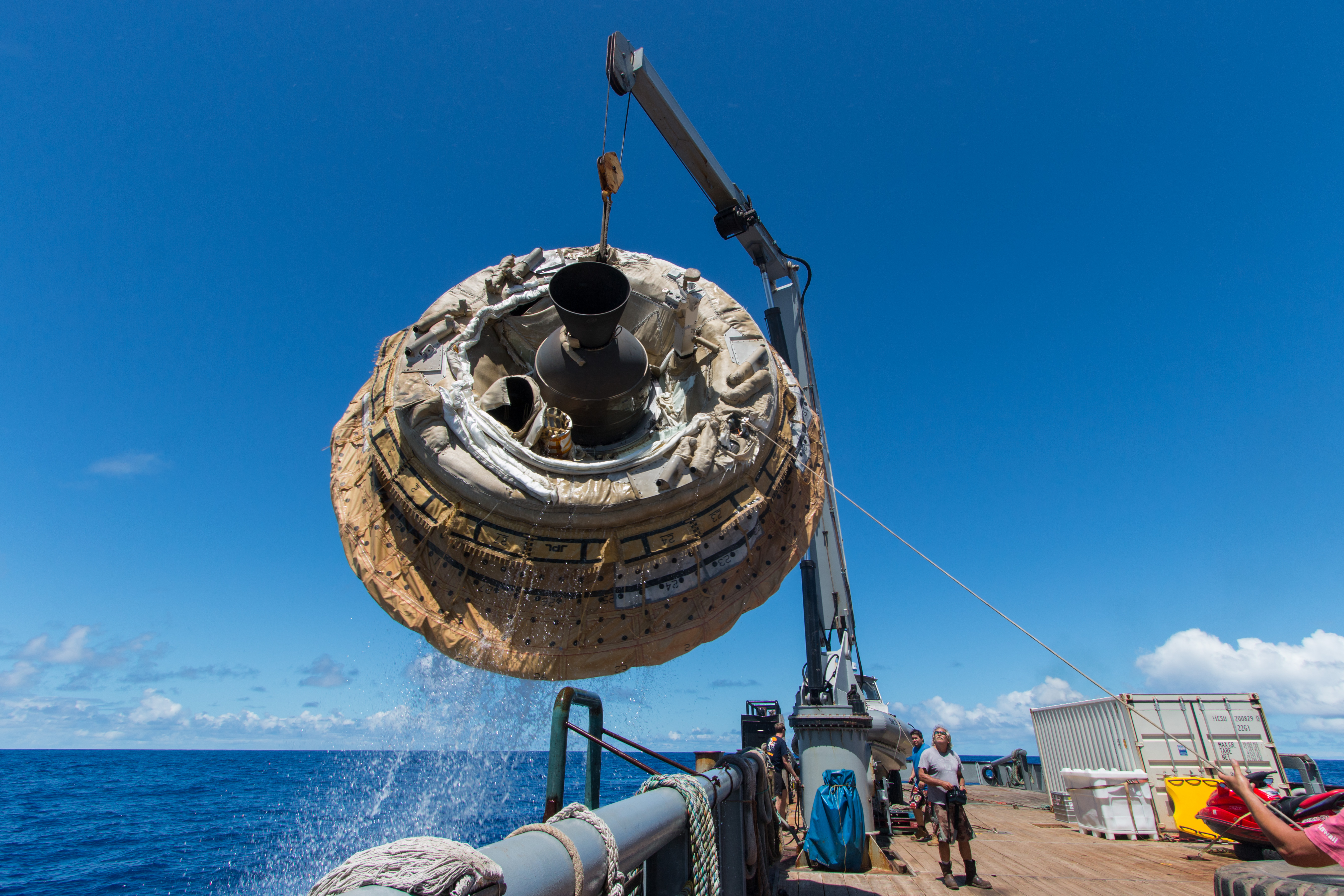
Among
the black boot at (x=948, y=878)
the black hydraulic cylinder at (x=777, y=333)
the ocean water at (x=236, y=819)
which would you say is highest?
the black hydraulic cylinder at (x=777, y=333)

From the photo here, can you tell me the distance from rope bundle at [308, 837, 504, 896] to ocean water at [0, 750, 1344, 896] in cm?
139

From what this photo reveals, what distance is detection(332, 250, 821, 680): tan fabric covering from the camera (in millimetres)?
3299

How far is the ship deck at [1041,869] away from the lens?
6137 mm

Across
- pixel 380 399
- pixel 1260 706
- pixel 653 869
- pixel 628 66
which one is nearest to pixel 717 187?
pixel 628 66

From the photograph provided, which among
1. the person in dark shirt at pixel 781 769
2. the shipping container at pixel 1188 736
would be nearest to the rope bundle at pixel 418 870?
the person in dark shirt at pixel 781 769

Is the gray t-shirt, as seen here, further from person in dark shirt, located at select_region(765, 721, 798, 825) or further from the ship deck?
person in dark shirt, located at select_region(765, 721, 798, 825)

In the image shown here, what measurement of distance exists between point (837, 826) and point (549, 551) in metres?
5.66

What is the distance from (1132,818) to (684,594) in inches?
383

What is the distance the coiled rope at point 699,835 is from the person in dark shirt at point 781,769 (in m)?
6.71

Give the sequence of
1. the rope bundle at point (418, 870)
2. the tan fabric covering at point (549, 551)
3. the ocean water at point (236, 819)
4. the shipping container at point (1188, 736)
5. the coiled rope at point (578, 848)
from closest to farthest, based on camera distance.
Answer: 1. the rope bundle at point (418, 870)
2. the coiled rope at point (578, 848)
3. the tan fabric covering at point (549, 551)
4. the shipping container at point (1188, 736)
5. the ocean water at point (236, 819)

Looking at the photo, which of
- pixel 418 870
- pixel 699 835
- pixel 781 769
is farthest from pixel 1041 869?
pixel 418 870

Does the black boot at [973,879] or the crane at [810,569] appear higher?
the crane at [810,569]

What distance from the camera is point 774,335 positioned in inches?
406

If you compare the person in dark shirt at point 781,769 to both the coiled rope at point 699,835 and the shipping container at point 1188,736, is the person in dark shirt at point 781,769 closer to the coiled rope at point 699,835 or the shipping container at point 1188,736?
the shipping container at point 1188,736
